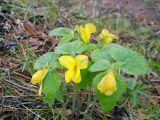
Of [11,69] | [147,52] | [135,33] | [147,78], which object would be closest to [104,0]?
[135,33]

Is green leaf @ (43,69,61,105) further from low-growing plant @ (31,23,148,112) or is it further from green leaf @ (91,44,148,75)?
green leaf @ (91,44,148,75)

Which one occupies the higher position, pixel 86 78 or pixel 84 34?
pixel 84 34

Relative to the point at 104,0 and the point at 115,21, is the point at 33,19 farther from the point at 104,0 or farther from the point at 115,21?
the point at 104,0

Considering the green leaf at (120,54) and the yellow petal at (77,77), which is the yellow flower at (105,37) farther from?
the yellow petal at (77,77)

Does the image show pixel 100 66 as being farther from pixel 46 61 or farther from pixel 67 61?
pixel 46 61

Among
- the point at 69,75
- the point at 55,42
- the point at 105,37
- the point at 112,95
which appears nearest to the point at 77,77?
the point at 69,75
